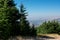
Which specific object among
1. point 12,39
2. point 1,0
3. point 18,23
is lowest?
point 12,39

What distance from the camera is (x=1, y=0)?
28.5 meters

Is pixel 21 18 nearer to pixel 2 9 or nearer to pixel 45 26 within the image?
pixel 2 9

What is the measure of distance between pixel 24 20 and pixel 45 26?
17125mm

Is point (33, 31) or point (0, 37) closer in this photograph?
point (0, 37)

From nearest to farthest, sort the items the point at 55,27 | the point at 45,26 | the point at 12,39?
the point at 12,39, the point at 55,27, the point at 45,26

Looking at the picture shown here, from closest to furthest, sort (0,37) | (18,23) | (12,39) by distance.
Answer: (0,37) < (12,39) < (18,23)

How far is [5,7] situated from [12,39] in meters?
4.35

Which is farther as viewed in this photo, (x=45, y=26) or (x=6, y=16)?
(x=45, y=26)

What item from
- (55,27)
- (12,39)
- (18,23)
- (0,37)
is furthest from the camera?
(55,27)

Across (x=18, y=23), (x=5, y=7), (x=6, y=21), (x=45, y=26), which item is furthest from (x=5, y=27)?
(x=45, y=26)

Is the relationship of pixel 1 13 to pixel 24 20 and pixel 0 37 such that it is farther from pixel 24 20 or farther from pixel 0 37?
pixel 24 20

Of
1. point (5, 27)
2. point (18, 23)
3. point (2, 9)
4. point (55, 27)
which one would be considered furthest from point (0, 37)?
point (55, 27)

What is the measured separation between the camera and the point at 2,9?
89.0ft

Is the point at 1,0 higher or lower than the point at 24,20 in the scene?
higher
